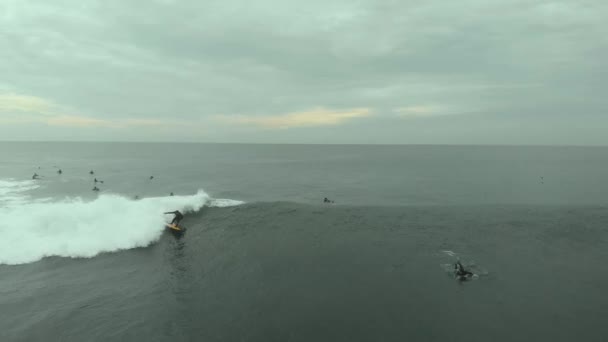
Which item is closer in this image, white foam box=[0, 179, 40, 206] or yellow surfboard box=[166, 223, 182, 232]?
yellow surfboard box=[166, 223, 182, 232]

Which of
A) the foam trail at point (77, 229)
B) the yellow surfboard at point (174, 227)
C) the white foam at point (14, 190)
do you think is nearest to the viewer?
the foam trail at point (77, 229)

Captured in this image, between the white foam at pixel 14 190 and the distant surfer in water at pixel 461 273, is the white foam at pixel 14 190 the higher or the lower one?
the higher one

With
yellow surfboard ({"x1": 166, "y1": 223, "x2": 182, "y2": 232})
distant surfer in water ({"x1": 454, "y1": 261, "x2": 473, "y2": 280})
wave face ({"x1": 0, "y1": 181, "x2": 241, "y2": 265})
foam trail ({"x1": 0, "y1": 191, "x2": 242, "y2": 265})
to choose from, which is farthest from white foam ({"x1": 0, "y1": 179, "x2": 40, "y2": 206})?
distant surfer in water ({"x1": 454, "y1": 261, "x2": 473, "y2": 280})

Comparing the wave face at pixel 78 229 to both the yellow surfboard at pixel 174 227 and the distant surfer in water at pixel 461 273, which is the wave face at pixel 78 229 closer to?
the yellow surfboard at pixel 174 227

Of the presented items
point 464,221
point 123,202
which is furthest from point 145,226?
point 464,221

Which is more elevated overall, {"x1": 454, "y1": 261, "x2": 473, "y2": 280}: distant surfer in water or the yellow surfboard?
the yellow surfboard

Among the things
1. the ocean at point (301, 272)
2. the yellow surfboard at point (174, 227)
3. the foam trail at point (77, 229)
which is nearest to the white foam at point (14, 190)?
the ocean at point (301, 272)

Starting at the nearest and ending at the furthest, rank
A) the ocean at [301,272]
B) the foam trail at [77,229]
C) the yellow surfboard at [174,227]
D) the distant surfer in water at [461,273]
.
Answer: the ocean at [301,272] < the distant surfer in water at [461,273] < the foam trail at [77,229] < the yellow surfboard at [174,227]

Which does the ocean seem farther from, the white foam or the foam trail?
the white foam
